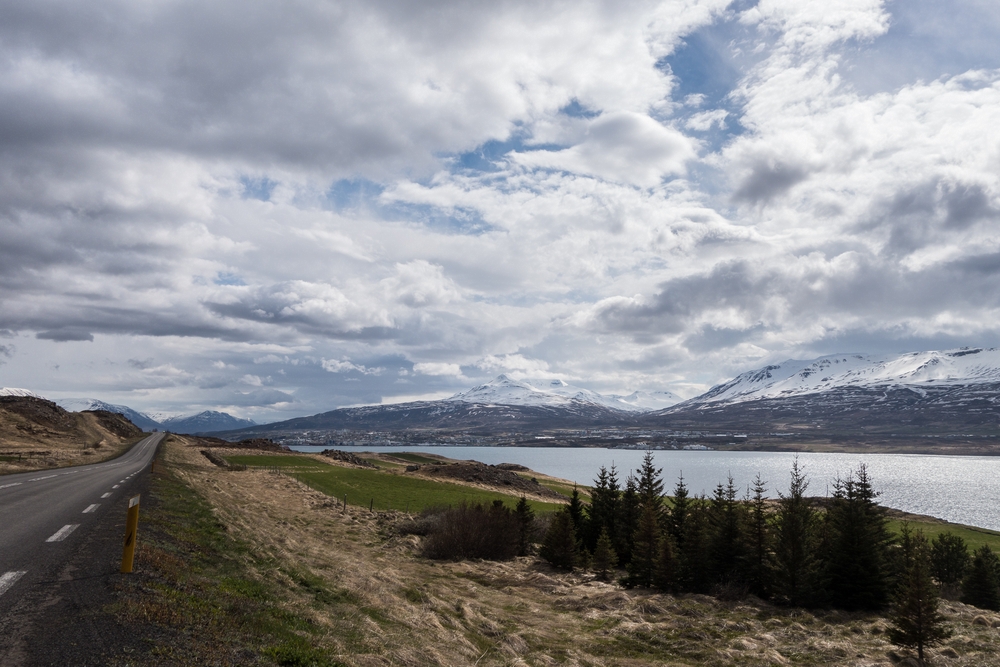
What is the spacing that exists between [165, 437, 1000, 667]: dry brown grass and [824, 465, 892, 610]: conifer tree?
1192mm

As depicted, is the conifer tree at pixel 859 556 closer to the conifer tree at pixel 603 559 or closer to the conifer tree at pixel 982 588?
the conifer tree at pixel 982 588

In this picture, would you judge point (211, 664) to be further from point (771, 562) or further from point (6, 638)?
point (771, 562)

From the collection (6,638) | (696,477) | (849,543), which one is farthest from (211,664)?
(696,477)

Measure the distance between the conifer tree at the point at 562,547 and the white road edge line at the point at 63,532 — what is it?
23514mm

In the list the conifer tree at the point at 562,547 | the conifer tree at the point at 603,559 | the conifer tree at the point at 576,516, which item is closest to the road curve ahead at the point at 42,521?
the conifer tree at the point at 562,547

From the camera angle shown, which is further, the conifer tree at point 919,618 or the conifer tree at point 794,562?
the conifer tree at point 794,562

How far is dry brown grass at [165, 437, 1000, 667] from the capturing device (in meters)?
14.7

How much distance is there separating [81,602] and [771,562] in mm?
25404

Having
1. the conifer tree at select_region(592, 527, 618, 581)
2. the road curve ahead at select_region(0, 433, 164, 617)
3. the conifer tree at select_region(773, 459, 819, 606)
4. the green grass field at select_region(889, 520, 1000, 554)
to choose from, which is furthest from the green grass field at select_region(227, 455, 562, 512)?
the green grass field at select_region(889, 520, 1000, 554)

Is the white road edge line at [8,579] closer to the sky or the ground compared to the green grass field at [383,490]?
closer to the sky

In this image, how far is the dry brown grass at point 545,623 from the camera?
14.7 m

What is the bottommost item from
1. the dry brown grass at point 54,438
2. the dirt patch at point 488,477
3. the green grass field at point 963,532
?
the green grass field at point 963,532

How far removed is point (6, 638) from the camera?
7.97 m

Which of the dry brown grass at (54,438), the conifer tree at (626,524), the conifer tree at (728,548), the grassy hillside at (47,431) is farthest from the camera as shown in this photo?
the grassy hillside at (47,431)
